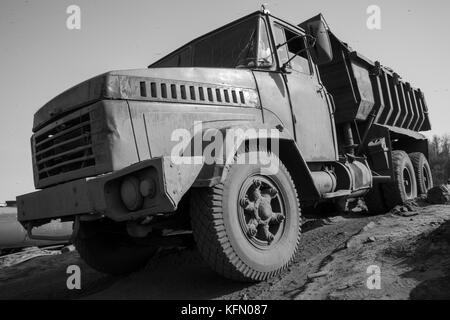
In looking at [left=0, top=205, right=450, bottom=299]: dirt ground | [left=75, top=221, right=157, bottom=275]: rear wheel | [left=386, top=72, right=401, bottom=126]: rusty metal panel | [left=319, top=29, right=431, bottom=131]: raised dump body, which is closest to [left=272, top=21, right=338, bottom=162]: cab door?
[left=0, top=205, right=450, bottom=299]: dirt ground

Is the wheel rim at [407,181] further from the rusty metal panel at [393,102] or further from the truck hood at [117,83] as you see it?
the truck hood at [117,83]

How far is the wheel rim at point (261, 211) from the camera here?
2.94 m

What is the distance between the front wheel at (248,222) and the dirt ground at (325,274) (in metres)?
0.20

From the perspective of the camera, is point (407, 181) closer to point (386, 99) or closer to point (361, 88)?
point (386, 99)

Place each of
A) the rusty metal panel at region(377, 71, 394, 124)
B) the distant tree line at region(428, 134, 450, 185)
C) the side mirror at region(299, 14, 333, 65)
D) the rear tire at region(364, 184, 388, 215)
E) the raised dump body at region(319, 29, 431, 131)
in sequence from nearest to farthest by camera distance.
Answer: the side mirror at region(299, 14, 333, 65) < the raised dump body at region(319, 29, 431, 131) < the rear tire at region(364, 184, 388, 215) < the rusty metal panel at region(377, 71, 394, 124) < the distant tree line at region(428, 134, 450, 185)

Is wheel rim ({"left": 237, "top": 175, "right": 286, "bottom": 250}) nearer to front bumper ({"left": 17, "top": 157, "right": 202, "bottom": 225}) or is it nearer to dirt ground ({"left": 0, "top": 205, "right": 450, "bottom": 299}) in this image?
dirt ground ({"left": 0, "top": 205, "right": 450, "bottom": 299})

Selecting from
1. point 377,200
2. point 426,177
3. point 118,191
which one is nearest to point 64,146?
point 118,191

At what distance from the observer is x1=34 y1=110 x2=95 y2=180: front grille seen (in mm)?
2926

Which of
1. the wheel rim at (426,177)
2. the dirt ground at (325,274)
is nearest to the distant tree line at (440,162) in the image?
the wheel rim at (426,177)

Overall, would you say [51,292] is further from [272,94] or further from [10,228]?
[10,228]

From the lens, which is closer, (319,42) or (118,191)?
(118,191)

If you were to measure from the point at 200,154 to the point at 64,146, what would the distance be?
1231 millimetres

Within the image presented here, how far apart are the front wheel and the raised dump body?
3.37 metres

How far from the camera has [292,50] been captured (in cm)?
466
